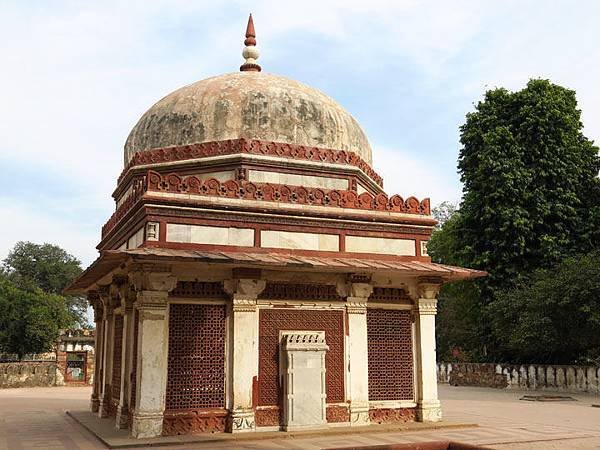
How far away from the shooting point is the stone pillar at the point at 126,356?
38.0ft

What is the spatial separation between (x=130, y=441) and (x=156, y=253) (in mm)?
3031

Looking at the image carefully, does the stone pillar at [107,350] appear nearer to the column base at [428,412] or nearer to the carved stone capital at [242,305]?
the carved stone capital at [242,305]

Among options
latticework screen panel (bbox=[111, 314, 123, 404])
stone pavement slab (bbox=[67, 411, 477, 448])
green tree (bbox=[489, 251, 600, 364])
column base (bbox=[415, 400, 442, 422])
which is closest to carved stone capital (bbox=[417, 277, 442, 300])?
column base (bbox=[415, 400, 442, 422])

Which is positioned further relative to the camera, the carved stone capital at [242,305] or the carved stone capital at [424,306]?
the carved stone capital at [424,306]

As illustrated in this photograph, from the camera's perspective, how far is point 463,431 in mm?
11727

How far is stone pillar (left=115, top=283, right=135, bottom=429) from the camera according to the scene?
38.0 feet

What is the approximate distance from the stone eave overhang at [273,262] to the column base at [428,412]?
253 centimetres

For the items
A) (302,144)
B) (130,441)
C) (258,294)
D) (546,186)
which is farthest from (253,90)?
(546,186)

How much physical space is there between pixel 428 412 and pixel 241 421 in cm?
391

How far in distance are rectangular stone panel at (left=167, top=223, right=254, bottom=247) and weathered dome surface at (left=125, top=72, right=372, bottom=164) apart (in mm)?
2855

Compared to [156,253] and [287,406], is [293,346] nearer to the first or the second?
[287,406]

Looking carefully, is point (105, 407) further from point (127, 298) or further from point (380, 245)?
point (380, 245)

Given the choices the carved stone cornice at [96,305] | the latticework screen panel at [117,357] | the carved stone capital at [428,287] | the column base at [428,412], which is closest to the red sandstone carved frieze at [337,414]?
the column base at [428,412]

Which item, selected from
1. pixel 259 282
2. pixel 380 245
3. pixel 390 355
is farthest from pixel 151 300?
pixel 390 355
